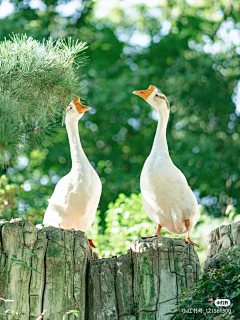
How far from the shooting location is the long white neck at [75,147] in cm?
603

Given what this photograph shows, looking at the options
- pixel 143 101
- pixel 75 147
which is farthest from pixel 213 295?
pixel 143 101

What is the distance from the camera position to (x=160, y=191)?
Result: 556 centimetres

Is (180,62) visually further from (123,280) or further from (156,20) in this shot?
(123,280)

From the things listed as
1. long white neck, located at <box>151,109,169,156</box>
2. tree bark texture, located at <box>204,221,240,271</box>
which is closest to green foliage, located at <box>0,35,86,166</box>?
long white neck, located at <box>151,109,169,156</box>

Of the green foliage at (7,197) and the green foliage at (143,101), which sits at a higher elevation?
the green foliage at (143,101)

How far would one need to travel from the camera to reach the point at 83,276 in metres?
4.87

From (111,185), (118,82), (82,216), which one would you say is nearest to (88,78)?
(118,82)

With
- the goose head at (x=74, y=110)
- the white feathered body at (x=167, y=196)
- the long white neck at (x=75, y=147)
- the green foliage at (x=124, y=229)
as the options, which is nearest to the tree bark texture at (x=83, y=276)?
the white feathered body at (x=167, y=196)

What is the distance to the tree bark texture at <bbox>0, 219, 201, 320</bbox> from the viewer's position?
4598mm

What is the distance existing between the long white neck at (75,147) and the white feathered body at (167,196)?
2.45ft

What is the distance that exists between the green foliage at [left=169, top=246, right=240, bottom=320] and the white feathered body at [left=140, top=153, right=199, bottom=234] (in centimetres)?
118

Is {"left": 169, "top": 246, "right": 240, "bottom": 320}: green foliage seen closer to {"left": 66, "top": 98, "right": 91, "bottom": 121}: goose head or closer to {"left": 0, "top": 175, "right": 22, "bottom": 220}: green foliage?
{"left": 66, "top": 98, "right": 91, "bottom": 121}: goose head

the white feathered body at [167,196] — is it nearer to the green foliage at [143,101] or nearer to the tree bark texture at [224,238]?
the tree bark texture at [224,238]

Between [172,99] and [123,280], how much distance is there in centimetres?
985
